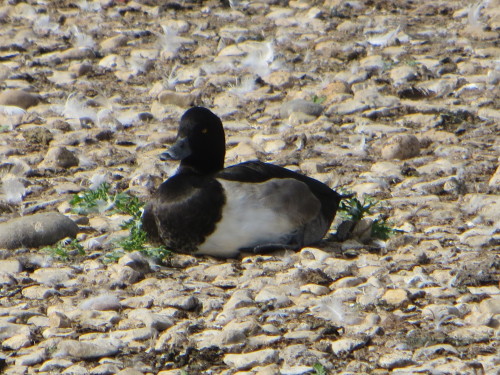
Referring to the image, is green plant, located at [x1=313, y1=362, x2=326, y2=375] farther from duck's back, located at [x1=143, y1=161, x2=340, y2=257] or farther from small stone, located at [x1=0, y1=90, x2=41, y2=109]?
small stone, located at [x1=0, y1=90, x2=41, y2=109]

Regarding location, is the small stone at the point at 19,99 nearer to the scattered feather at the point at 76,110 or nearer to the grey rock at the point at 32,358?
the scattered feather at the point at 76,110

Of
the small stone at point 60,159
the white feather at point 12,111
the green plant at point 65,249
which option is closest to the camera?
the green plant at point 65,249

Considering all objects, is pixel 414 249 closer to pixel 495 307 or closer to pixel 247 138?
pixel 495 307

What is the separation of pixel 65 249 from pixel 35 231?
219mm

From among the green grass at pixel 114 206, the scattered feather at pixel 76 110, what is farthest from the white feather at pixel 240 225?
the scattered feather at pixel 76 110

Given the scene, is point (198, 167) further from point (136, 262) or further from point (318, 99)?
point (318, 99)

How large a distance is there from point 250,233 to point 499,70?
4280 millimetres

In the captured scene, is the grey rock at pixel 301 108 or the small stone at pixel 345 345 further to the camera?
the grey rock at pixel 301 108

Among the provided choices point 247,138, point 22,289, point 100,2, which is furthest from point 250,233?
point 100,2

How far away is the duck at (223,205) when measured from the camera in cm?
636

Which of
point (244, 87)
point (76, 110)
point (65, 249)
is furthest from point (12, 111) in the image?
point (65, 249)

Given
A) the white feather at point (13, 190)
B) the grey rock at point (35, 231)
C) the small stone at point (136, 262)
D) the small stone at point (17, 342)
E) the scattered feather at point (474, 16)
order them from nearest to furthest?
the small stone at point (17, 342), the small stone at point (136, 262), the grey rock at point (35, 231), the white feather at point (13, 190), the scattered feather at point (474, 16)

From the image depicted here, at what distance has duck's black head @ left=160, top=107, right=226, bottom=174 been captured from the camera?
260 inches

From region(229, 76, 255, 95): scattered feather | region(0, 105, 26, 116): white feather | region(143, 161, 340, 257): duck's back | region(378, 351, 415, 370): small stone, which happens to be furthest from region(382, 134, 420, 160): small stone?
region(378, 351, 415, 370): small stone
